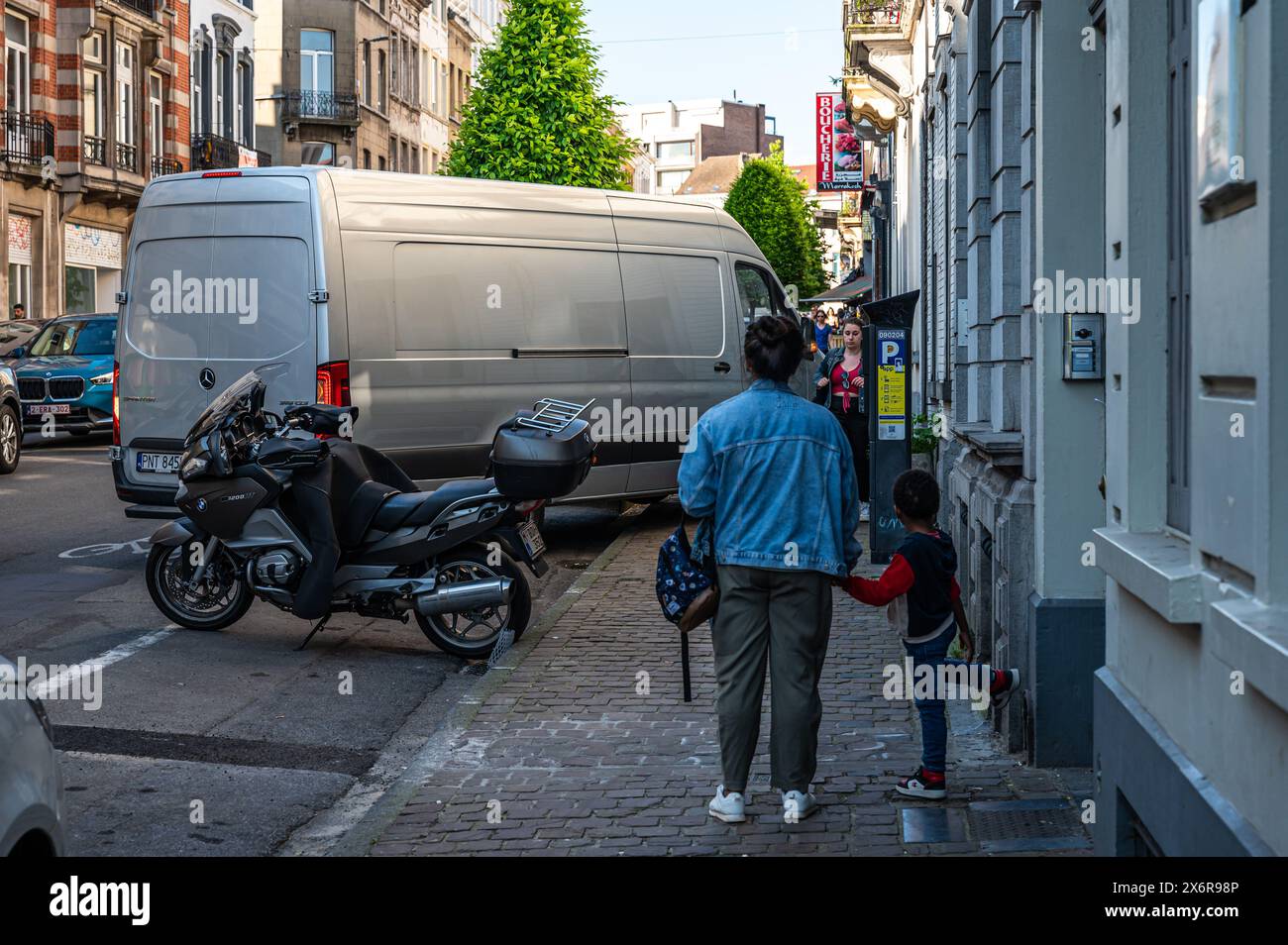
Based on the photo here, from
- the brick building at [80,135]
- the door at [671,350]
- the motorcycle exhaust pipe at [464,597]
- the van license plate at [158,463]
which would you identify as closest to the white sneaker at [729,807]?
the motorcycle exhaust pipe at [464,597]

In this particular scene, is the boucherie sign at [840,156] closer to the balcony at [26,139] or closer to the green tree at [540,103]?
the green tree at [540,103]

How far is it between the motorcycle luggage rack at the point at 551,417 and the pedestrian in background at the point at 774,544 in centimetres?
320

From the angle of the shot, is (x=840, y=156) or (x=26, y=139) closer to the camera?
(x=26, y=139)

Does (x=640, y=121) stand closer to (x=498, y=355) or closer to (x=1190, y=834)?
(x=498, y=355)

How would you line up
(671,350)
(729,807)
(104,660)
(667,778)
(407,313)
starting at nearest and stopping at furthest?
(729,807) → (667,778) → (104,660) → (407,313) → (671,350)

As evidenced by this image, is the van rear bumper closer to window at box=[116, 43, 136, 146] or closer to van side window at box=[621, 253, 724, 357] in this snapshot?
van side window at box=[621, 253, 724, 357]

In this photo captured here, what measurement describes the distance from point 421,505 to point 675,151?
413ft

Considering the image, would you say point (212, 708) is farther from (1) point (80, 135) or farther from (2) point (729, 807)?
(1) point (80, 135)

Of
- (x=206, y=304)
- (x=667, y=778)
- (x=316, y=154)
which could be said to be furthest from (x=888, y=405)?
(x=316, y=154)

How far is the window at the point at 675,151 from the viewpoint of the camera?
131 metres

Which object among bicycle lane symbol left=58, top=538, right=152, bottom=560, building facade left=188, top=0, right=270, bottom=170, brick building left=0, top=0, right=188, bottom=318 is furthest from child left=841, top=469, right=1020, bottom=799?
building facade left=188, top=0, right=270, bottom=170

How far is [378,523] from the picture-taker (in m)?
9.00

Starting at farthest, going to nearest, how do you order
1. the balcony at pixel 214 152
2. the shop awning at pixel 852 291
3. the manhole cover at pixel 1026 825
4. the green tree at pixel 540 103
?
the balcony at pixel 214 152, the shop awning at pixel 852 291, the green tree at pixel 540 103, the manhole cover at pixel 1026 825
